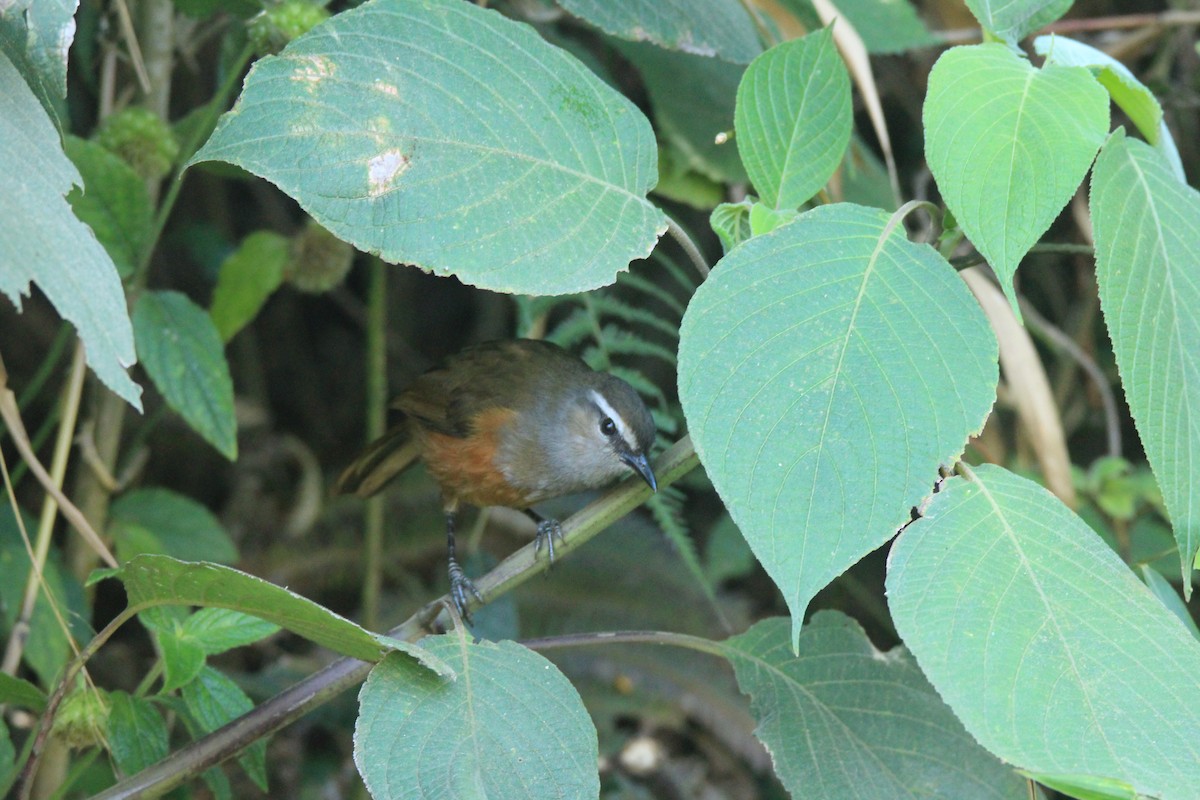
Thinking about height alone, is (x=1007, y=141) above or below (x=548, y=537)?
above

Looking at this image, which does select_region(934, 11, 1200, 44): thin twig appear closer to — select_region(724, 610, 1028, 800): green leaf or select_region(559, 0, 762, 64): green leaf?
select_region(559, 0, 762, 64): green leaf

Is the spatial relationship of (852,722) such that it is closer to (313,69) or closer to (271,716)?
(271,716)

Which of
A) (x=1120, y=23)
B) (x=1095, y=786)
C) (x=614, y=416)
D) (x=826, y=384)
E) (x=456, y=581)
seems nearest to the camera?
(x=1095, y=786)

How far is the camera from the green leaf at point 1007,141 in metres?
1.65

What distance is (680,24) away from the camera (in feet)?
8.60

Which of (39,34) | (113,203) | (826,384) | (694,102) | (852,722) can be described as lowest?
(852,722)

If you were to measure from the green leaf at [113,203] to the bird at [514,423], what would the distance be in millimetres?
1085

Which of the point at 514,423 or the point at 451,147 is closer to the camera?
the point at 451,147

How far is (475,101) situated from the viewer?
1.80m

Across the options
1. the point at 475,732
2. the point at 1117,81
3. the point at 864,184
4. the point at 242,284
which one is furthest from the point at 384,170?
the point at 864,184

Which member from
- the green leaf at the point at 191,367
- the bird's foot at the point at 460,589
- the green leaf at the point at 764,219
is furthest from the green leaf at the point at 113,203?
the green leaf at the point at 764,219

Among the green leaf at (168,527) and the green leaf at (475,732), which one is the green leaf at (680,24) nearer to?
the green leaf at (475,732)

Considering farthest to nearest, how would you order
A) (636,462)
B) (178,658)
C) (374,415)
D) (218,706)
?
1. (374,415)
2. (636,462)
3. (218,706)
4. (178,658)

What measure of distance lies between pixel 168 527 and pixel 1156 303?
2.36 metres
